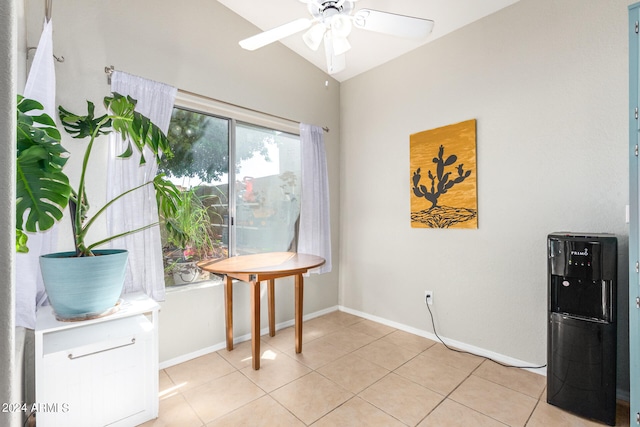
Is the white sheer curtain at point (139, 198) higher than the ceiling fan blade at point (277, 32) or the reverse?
the reverse

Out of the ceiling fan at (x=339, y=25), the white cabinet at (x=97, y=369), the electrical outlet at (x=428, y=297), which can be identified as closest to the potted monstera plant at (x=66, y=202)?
the white cabinet at (x=97, y=369)

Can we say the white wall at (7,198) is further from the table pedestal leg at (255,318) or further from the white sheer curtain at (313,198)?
the white sheer curtain at (313,198)

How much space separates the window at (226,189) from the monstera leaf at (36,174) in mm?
820

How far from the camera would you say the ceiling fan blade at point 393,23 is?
5.32 feet

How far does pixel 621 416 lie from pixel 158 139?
3.09 m

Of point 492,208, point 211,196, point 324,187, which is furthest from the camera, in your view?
point 324,187

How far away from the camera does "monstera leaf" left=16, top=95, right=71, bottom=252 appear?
102cm

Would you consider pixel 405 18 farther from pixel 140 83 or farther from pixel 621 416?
pixel 621 416

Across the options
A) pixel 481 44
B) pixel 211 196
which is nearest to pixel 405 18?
pixel 481 44

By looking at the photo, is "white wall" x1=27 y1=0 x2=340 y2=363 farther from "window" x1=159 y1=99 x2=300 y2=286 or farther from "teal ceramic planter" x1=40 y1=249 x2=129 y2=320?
"teal ceramic planter" x1=40 y1=249 x2=129 y2=320

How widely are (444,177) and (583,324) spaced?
139cm

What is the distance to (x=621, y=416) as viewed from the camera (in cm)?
168

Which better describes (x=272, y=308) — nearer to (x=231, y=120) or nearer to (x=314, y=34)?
(x=231, y=120)

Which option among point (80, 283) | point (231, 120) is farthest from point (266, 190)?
point (80, 283)
